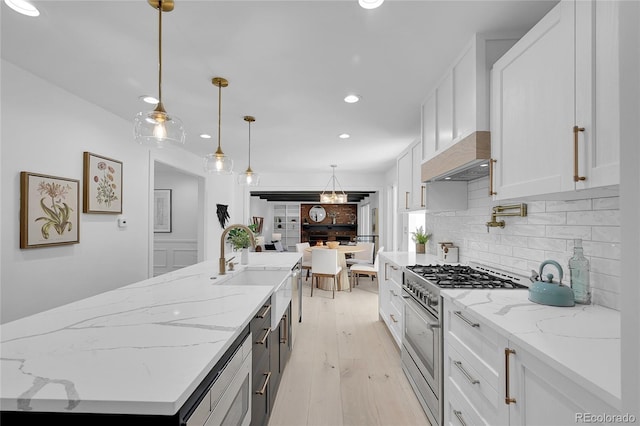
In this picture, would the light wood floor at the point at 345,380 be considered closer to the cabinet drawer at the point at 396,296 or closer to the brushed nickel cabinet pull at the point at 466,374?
the cabinet drawer at the point at 396,296

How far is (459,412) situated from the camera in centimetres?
162

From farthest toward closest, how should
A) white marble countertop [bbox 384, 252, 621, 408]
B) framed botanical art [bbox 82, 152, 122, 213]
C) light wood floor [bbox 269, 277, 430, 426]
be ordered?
1. framed botanical art [bbox 82, 152, 122, 213]
2. light wood floor [bbox 269, 277, 430, 426]
3. white marble countertop [bbox 384, 252, 621, 408]

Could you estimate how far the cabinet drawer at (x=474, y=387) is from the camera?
4.17 ft

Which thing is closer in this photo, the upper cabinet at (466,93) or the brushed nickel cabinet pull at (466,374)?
the brushed nickel cabinet pull at (466,374)

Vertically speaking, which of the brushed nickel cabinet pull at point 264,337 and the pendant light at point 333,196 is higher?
the pendant light at point 333,196

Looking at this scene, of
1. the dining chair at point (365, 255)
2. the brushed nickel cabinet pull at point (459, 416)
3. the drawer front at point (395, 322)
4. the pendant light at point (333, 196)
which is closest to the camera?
the brushed nickel cabinet pull at point (459, 416)

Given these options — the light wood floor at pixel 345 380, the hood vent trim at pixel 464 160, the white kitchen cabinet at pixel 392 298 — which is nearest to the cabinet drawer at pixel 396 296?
the white kitchen cabinet at pixel 392 298

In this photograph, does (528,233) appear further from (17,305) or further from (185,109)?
Answer: (17,305)

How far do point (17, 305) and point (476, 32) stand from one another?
11.4 ft

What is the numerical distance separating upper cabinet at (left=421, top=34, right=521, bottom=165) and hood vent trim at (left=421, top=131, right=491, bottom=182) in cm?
4

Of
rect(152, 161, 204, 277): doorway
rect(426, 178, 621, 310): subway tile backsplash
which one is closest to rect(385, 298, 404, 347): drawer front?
rect(426, 178, 621, 310): subway tile backsplash

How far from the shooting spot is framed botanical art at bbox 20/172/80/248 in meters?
2.28

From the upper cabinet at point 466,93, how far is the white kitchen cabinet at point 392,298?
4.03 ft

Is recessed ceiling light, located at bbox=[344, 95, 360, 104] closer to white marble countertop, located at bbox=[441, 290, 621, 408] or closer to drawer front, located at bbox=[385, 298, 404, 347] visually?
white marble countertop, located at bbox=[441, 290, 621, 408]
